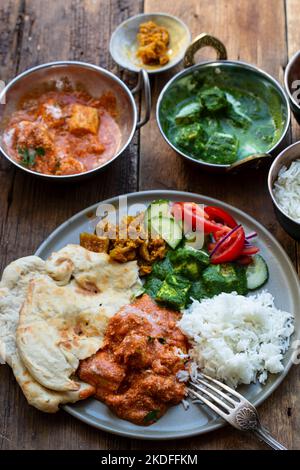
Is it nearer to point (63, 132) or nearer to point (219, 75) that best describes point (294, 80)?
point (219, 75)

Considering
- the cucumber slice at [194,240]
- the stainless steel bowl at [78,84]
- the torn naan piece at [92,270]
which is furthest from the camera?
the stainless steel bowl at [78,84]

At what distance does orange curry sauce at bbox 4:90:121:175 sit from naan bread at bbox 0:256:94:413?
89 centimetres

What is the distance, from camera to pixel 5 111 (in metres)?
4.71

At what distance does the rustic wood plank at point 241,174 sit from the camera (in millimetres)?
3625

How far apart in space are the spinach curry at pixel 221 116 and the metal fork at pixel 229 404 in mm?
1602

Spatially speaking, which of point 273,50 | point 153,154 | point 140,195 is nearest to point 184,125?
point 153,154

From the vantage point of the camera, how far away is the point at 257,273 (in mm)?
3965

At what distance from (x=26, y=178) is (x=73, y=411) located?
1868 millimetres

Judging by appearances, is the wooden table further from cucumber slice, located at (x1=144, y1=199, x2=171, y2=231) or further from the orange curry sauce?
cucumber slice, located at (x1=144, y1=199, x2=171, y2=231)

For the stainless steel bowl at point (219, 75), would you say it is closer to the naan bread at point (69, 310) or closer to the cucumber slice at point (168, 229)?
the cucumber slice at point (168, 229)

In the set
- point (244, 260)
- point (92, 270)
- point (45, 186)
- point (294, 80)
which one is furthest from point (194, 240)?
point (294, 80)

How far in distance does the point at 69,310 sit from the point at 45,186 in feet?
4.02

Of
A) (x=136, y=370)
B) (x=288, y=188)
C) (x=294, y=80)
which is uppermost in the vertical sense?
(x=294, y=80)

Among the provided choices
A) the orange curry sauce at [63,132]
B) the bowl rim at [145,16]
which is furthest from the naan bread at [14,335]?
the bowl rim at [145,16]
